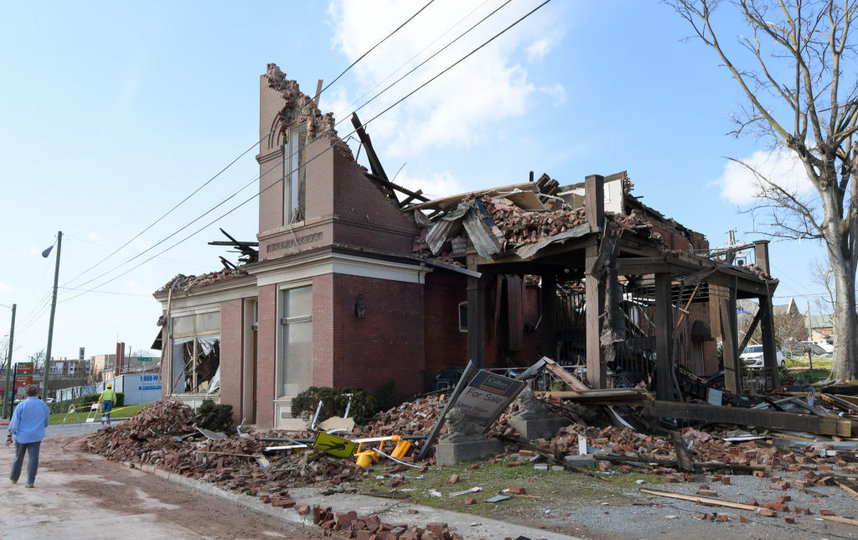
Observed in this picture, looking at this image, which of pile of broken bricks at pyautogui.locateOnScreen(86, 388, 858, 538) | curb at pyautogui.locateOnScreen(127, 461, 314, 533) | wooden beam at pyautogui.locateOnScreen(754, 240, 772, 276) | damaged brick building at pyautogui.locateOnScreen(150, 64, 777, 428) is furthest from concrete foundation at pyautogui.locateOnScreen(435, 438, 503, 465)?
wooden beam at pyautogui.locateOnScreen(754, 240, 772, 276)

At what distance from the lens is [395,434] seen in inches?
493

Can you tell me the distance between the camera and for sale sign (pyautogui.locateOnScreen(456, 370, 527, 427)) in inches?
426

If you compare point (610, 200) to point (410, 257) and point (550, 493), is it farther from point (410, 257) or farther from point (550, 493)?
point (550, 493)

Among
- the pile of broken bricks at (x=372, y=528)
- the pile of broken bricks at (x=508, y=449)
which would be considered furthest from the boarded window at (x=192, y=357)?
the pile of broken bricks at (x=372, y=528)

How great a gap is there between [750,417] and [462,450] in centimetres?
543

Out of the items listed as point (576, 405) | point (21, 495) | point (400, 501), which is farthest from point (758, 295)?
point (21, 495)

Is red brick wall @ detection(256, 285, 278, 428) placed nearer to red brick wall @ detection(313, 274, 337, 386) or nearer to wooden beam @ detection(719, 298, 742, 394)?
red brick wall @ detection(313, 274, 337, 386)

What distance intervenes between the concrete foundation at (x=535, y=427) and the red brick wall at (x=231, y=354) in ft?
31.8

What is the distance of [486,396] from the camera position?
10984mm

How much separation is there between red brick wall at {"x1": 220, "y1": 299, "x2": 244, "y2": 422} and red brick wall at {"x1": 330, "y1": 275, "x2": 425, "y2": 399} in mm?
4924

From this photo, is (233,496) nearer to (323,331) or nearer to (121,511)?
(121,511)

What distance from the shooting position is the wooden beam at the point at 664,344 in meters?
14.4

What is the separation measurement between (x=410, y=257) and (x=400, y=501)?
893cm

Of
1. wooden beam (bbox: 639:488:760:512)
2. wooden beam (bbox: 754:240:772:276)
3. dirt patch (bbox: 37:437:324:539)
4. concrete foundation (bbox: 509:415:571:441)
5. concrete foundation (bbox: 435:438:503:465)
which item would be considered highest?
wooden beam (bbox: 754:240:772:276)
